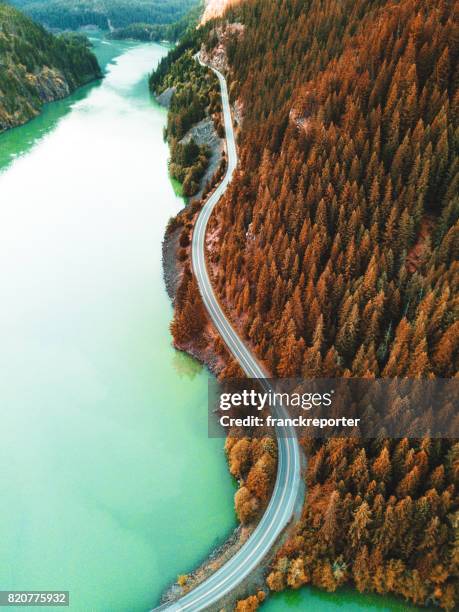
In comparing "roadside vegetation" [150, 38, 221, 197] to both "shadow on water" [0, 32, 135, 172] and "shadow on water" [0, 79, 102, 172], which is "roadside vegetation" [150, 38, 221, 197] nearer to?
"shadow on water" [0, 32, 135, 172]

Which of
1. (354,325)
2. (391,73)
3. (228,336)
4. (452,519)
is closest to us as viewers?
(452,519)

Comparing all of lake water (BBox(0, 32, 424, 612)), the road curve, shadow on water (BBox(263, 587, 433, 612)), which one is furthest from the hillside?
shadow on water (BBox(263, 587, 433, 612))

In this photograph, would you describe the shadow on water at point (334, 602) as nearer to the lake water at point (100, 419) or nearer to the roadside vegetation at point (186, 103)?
the lake water at point (100, 419)

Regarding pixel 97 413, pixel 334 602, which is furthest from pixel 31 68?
pixel 334 602

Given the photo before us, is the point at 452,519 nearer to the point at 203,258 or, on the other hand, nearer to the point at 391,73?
the point at 203,258

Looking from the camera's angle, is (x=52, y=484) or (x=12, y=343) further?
(x=12, y=343)

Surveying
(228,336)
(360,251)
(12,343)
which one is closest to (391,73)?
(360,251)

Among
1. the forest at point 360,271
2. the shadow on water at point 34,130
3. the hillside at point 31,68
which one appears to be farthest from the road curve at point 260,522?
the hillside at point 31,68
